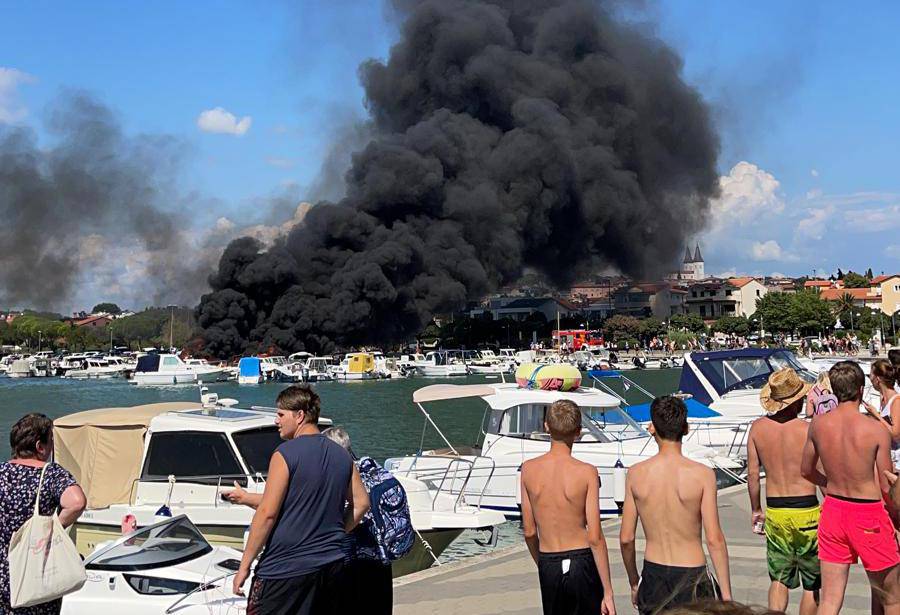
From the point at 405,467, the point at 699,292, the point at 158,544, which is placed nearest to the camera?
the point at 158,544

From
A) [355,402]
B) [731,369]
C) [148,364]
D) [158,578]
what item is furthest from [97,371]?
[158,578]

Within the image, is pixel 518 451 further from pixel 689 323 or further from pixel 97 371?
pixel 689 323

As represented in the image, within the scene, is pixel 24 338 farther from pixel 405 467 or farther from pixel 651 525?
pixel 651 525

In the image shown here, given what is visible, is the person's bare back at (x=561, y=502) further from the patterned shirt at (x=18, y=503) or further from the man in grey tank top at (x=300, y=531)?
the patterned shirt at (x=18, y=503)

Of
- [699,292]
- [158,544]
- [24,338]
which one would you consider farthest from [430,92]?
[158,544]

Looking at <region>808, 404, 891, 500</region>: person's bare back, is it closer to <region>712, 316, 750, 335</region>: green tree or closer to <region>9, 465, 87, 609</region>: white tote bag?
<region>9, 465, 87, 609</region>: white tote bag

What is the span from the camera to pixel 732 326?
9631cm

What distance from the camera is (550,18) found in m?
98.5

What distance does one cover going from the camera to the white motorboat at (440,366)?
217 feet

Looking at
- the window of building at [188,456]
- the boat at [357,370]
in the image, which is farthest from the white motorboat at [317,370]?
the window of building at [188,456]

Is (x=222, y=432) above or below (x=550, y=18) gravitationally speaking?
below

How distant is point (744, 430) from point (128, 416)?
9202mm

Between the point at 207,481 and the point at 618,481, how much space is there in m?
5.02

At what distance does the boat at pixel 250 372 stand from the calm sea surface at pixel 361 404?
1.19m
